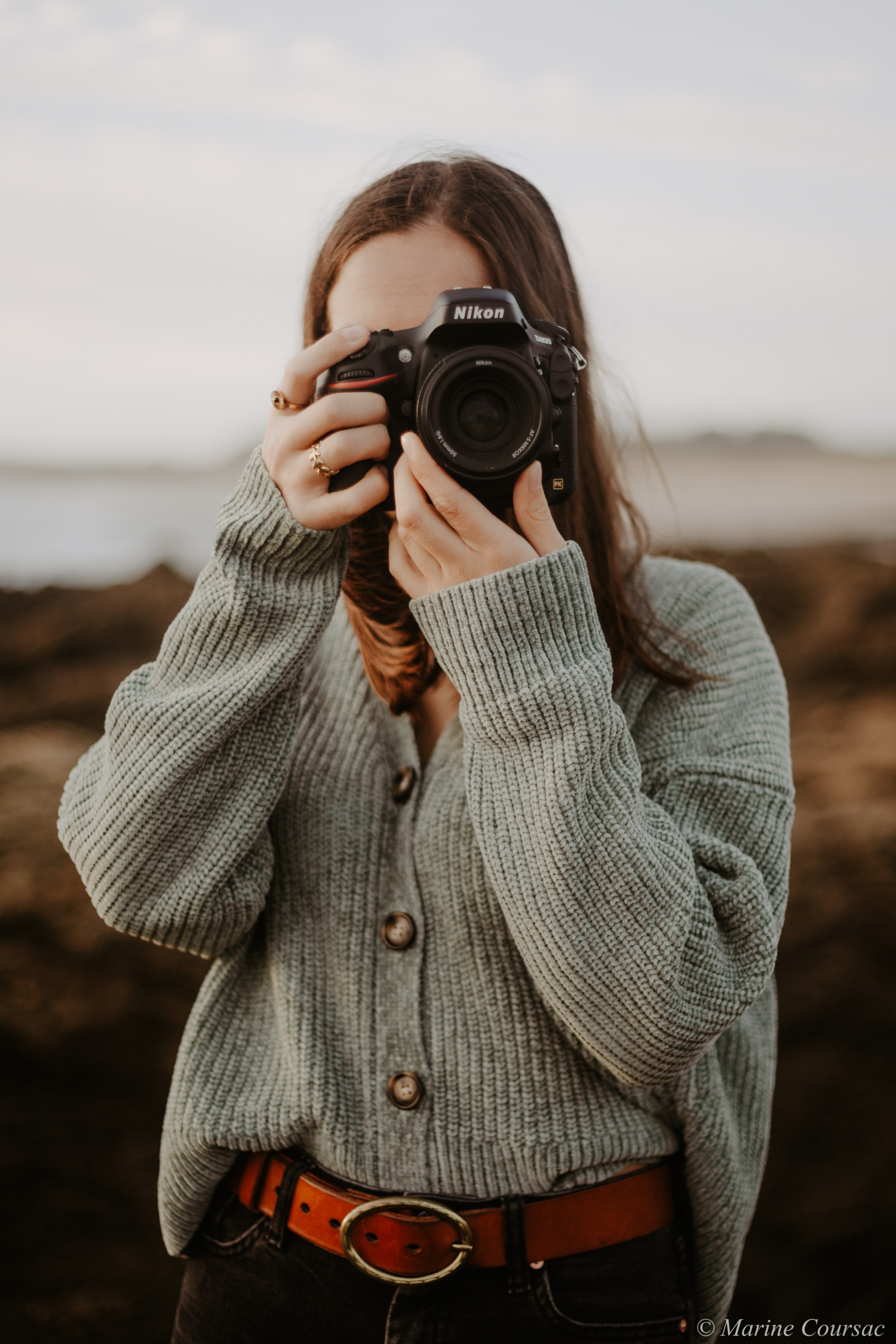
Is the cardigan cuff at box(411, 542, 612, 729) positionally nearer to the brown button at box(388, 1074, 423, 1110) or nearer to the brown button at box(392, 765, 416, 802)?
the brown button at box(392, 765, 416, 802)

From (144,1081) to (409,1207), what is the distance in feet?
2.89

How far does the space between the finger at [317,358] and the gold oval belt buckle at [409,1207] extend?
59 centimetres

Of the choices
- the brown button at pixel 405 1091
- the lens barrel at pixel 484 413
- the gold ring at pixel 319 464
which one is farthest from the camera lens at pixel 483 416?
the brown button at pixel 405 1091

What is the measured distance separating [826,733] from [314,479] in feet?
4.94

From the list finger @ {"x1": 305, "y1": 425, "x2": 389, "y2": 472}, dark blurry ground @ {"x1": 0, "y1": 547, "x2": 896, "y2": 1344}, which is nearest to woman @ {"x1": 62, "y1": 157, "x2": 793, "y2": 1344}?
finger @ {"x1": 305, "y1": 425, "x2": 389, "y2": 472}

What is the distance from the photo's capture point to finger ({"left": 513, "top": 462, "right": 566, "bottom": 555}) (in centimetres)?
64

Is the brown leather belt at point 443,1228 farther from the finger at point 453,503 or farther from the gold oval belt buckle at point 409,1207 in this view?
the finger at point 453,503

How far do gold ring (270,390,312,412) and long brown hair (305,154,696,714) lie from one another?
0.11 m

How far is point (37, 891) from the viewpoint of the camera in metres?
1.36

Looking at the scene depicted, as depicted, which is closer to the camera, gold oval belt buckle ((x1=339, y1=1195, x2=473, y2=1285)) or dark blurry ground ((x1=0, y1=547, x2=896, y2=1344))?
gold oval belt buckle ((x1=339, y1=1195, x2=473, y2=1285))

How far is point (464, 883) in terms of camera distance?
684 millimetres

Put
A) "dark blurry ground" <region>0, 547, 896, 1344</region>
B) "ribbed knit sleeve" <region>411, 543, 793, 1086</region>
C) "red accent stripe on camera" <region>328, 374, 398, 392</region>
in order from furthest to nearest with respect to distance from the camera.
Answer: "dark blurry ground" <region>0, 547, 896, 1344</region>, "red accent stripe on camera" <region>328, 374, 398, 392</region>, "ribbed knit sleeve" <region>411, 543, 793, 1086</region>

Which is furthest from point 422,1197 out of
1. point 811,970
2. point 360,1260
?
point 811,970

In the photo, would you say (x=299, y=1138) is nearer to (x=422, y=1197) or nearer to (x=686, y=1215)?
(x=422, y=1197)
